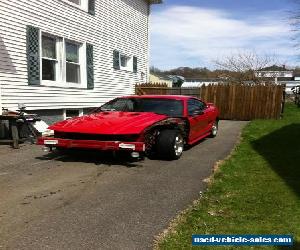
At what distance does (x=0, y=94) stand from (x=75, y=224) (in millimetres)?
7388

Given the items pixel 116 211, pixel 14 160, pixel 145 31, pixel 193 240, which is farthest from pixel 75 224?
pixel 145 31

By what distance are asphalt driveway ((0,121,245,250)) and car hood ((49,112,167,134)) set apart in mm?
644

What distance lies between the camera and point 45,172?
25.2 feet

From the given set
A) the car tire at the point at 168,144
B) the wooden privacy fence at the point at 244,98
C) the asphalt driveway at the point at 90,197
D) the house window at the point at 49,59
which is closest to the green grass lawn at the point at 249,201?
the asphalt driveway at the point at 90,197

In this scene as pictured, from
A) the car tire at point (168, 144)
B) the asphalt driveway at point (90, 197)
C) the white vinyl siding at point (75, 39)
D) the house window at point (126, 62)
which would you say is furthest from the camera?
the house window at point (126, 62)

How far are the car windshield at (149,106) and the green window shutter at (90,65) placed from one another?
5769 mm

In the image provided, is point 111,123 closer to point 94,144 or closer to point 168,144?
point 94,144

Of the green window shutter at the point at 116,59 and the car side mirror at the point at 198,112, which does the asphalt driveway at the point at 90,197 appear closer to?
the car side mirror at the point at 198,112

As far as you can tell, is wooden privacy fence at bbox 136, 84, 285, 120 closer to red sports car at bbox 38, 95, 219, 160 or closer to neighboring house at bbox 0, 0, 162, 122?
neighboring house at bbox 0, 0, 162, 122

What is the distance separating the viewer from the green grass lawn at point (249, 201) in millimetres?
4727

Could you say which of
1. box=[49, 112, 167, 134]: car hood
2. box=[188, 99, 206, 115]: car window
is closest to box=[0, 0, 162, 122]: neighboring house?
box=[49, 112, 167, 134]: car hood

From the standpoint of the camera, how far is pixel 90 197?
6.03 metres

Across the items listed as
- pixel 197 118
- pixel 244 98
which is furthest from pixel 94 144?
pixel 244 98

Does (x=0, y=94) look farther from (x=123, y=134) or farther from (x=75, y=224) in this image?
(x=75, y=224)
